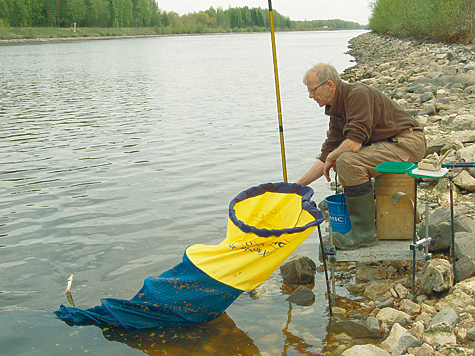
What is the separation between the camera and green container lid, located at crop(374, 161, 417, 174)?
351cm

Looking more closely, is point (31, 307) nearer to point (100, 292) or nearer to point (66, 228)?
point (100, 292)

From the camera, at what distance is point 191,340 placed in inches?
143

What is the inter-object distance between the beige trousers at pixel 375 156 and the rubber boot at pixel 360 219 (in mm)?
74

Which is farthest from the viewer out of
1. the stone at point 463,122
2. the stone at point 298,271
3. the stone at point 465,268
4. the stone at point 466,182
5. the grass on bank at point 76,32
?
the grass on bank at point 76,32

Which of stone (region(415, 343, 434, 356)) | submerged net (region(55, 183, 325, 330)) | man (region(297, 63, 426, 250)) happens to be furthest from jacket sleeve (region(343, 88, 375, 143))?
stone (region(415, 343, 434, 356))

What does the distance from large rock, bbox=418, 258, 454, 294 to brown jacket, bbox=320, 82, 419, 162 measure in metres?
1.07

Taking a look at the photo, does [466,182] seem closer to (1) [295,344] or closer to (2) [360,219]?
(2) [360,219]

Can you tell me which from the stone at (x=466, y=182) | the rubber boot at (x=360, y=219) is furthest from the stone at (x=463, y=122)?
the rubber boot at (x=360, y=219)

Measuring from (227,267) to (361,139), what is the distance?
4.75ft

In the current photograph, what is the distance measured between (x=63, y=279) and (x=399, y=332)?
3195 millimetres

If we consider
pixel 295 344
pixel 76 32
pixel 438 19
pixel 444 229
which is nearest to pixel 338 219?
pixel 444 229

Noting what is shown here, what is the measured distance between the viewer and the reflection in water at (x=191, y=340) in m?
3.52

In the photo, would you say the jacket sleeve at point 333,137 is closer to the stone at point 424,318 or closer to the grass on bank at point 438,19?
the stone at point 424,318

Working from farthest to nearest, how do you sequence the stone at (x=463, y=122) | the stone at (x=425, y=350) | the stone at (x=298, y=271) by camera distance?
1. the stone at (x=463, y=122)
2. the stone at (x=298, y=271)
3. the stone at (x=425, y=350)
